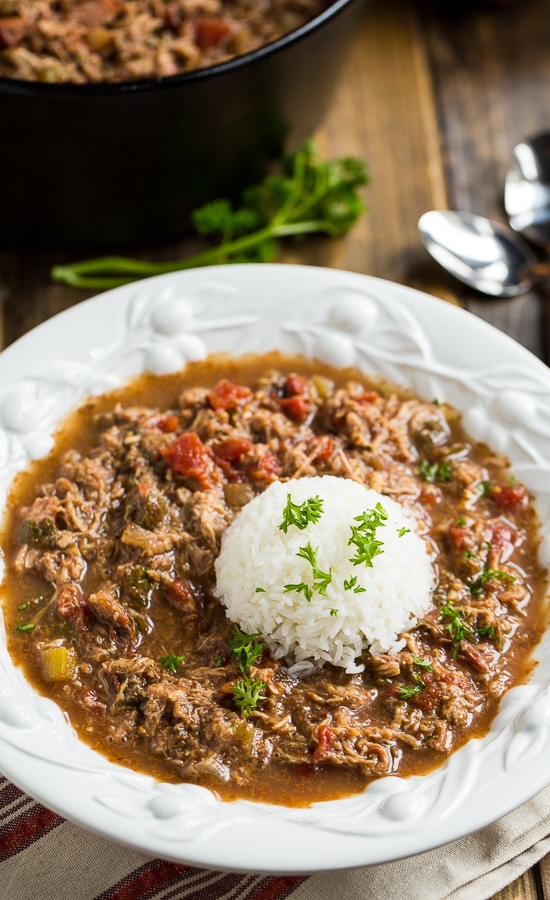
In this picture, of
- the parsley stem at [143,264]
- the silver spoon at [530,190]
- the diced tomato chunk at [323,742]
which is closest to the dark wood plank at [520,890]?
the diced tomato chunk at [323,742]

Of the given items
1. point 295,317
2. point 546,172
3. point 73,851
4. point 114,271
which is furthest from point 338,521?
point 546,172

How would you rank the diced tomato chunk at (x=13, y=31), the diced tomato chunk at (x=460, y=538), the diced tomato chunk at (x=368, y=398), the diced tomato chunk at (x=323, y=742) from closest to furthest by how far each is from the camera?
1. the diced tomato chunk at (x=323, y=742)
2. the diced tomato chunk at (x=460, y=538)
3. the diced tomato chunk at (x=368, y=398)
4. the diced tomato chunk at (x=13, y=31)

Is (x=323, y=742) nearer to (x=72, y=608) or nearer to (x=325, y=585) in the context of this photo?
(x=325, y=585)

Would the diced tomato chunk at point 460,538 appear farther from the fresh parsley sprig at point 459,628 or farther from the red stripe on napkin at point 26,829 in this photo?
the red stripe on napkin at point 26,829

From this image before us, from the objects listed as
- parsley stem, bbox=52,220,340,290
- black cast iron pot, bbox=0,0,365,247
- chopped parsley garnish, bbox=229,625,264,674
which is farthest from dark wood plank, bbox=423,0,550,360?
chopped parsley garnish, bbox=229,625,264,674

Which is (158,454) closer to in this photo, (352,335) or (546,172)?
(352,335)

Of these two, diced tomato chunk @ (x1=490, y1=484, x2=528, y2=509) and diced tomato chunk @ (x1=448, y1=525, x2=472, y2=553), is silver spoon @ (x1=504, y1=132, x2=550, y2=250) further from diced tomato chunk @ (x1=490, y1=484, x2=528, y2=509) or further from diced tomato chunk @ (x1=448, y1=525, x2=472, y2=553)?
diced tomato chunk @ (x1=448, y1=525, x2=472, y2=553)
